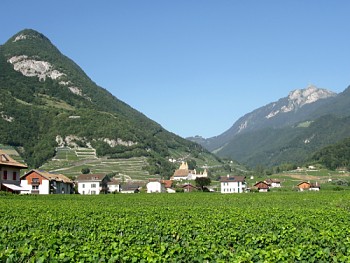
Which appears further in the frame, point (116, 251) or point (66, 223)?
point (66, 223)

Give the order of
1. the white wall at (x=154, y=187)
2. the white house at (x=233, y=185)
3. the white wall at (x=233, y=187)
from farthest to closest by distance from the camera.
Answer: the white house at (x=233, y=185), the white wall at (x=233, y=187), the white wall at (x=154, y=187)

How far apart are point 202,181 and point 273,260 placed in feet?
463

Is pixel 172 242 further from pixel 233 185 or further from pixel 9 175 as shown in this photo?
pixel 233 185

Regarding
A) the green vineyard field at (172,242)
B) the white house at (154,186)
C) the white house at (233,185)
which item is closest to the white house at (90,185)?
the white house at (154,186)

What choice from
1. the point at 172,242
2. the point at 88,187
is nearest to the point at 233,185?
the point at 88,187

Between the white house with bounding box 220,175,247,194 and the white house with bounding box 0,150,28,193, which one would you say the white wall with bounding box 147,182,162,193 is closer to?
the white house with bounding box 220,175,247,194

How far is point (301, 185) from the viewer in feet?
488

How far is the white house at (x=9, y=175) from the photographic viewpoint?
221ft

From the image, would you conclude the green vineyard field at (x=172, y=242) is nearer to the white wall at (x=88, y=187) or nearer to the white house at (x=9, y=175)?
the white house at (x=9, y=175)

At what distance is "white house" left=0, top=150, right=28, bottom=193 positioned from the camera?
221ft

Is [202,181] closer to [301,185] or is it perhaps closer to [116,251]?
[301,185]

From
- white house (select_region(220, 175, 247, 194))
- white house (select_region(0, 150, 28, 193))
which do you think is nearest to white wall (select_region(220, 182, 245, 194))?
white house (select_region(220, 175, 247, 194))

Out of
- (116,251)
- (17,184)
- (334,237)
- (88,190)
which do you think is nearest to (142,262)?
(116,251)

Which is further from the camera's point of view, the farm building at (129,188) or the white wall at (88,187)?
the farm building at (129,188)
